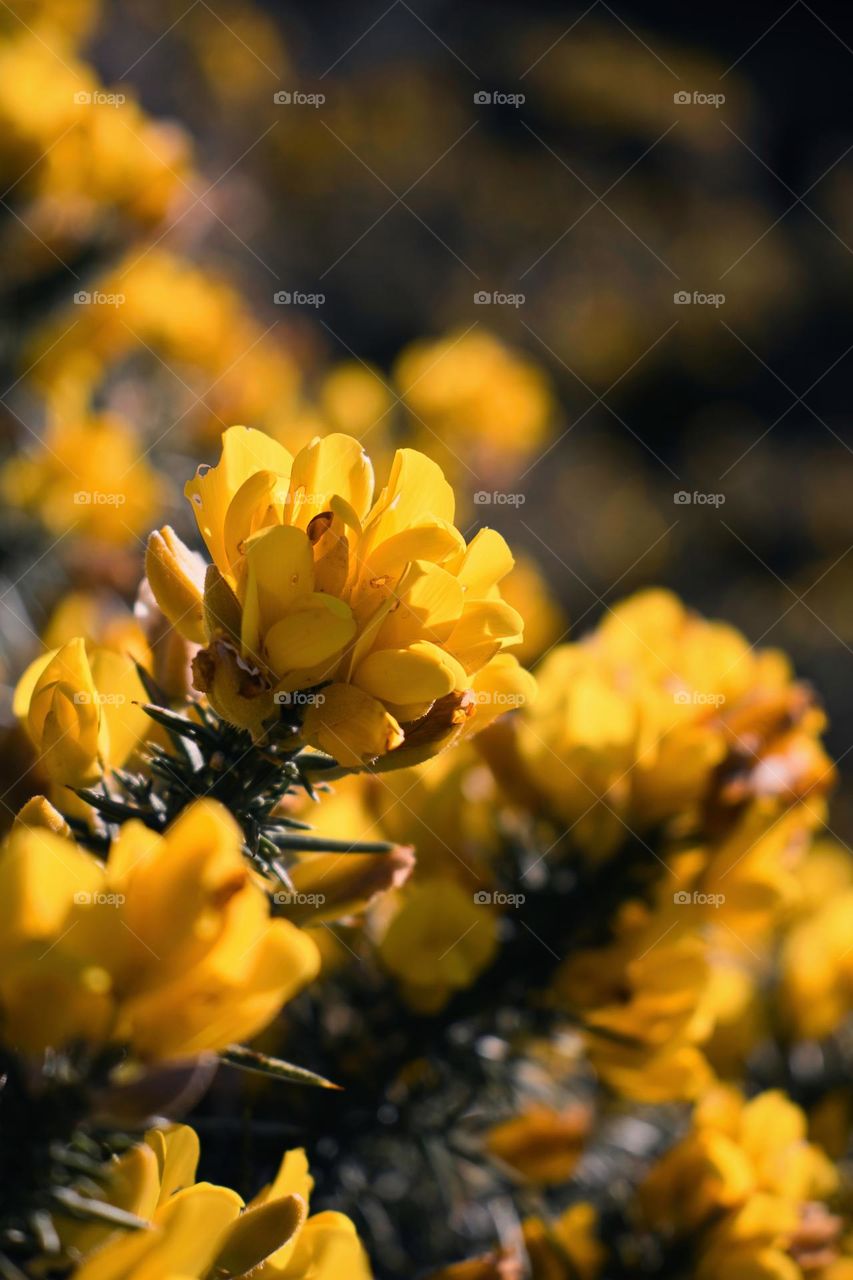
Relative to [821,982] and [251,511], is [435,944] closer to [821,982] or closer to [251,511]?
[251,511]

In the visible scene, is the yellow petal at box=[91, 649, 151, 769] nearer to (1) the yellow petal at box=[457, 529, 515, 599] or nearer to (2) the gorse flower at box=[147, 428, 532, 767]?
(2) the gorse flower at box=[147, 428, 532, 767]

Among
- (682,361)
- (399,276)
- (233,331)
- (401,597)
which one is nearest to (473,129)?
(399,276)

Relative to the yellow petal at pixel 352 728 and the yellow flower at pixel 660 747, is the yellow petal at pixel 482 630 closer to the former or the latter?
the yellow petal at pixel 352 728

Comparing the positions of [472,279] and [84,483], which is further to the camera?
[472,279]

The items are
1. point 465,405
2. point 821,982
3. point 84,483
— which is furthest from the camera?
point 465,405

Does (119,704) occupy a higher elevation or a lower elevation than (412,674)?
lower

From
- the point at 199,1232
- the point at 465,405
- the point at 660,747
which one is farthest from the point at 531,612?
the point at 199,1232

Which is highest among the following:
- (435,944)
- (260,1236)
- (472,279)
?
(260,1236)

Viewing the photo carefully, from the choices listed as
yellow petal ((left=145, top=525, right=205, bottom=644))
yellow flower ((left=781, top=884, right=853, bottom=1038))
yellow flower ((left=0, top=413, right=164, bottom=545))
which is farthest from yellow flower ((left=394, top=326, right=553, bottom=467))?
yellow petal ((left=145, top=525, right=205, bottom=644))

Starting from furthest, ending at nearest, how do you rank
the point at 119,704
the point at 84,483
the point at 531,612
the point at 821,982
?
the point at 531,612, the point at 84,483, the point at 821,982, the point at 119,704
